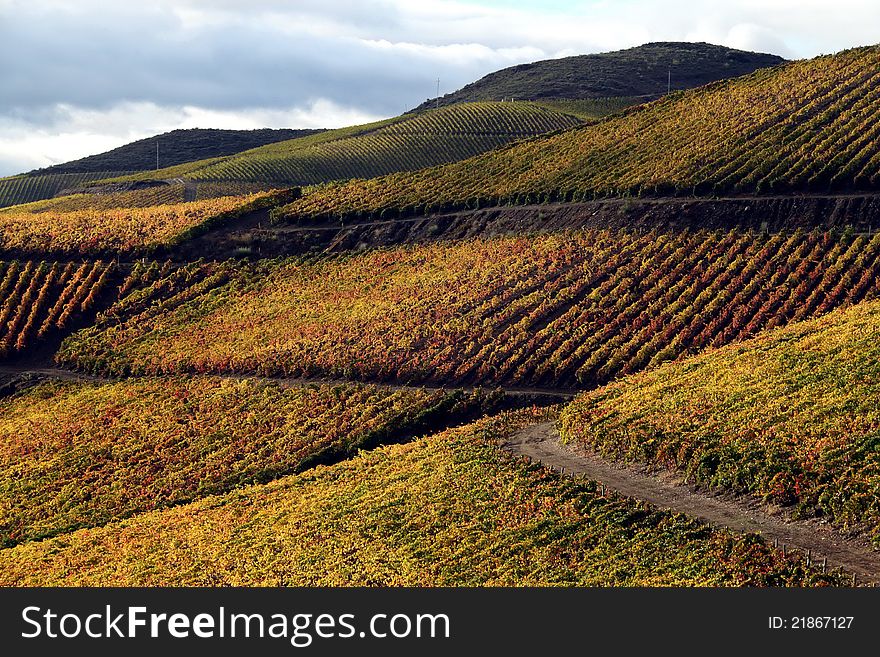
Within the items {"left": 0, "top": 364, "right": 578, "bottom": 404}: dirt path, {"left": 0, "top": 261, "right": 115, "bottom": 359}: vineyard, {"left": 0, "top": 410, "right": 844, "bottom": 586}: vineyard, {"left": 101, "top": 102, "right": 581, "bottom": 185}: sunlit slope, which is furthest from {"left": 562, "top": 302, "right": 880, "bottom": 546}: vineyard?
{"left": 101, "top": 102, "right": 581, "bottom": 185}: sunlit slope

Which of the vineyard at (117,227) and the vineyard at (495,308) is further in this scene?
the vineyard at (117,227)

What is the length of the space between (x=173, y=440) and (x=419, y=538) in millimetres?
22940

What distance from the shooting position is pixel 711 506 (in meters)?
34.1

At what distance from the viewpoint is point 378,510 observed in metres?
38.6

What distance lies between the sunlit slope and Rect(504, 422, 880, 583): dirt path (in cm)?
10738

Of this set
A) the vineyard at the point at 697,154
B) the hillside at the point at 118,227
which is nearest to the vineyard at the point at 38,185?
the hillside at the point at 118,227

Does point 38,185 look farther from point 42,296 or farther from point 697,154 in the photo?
point 697,154

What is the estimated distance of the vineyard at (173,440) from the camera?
48188mm

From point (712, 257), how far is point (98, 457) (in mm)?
35242

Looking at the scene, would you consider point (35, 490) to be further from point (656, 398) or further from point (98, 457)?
point (656, 398)

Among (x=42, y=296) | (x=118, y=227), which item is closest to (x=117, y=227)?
(x=118, y=227)

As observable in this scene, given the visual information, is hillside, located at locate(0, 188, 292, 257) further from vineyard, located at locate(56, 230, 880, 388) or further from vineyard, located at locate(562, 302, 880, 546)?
vineyard, located at locate(562, 302, 880, 546)

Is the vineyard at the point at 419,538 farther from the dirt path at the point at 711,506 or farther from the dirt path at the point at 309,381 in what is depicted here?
the dirt path at the point at 309,381

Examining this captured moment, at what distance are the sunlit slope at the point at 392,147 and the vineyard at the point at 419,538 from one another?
104 m
